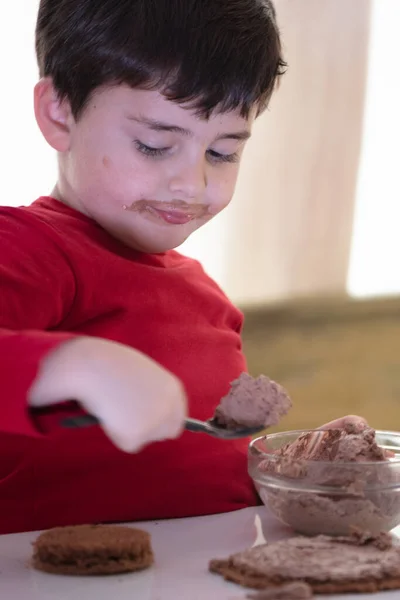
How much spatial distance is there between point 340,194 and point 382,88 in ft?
0.91

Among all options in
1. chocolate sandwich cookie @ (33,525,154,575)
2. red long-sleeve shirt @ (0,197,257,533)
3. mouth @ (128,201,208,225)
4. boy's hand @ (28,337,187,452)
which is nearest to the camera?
boy's hand @ (28,337,187,452)

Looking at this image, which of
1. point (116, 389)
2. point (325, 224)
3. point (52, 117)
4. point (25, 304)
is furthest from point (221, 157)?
point (325, 224)

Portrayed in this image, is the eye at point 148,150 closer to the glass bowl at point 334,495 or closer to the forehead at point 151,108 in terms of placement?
the forehead at point 151,108

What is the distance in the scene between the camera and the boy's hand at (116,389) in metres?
0.63

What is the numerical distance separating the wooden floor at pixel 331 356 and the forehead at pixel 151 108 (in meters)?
1.14

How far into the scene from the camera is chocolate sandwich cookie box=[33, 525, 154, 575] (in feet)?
2.45

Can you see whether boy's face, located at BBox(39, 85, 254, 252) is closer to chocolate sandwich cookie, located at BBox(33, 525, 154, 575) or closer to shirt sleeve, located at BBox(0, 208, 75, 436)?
shirt sleeve, located at BBox(0, 208, 75, 436)

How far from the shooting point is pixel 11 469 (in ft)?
3.27

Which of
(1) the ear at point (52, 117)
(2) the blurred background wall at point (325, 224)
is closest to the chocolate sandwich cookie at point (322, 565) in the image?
(1) the ear at point (52, 117)

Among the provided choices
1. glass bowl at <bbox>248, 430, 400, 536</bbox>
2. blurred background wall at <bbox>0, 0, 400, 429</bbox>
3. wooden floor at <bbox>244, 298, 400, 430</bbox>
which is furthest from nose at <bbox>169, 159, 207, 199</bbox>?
wooden floor at <bbox>244, 298, 400, 430</bbox>

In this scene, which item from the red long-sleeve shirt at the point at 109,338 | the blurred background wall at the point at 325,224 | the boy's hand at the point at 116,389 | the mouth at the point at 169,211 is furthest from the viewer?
the blurred background wall at the point at 325,224

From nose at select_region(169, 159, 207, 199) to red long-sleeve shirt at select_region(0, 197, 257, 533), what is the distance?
0.11 m

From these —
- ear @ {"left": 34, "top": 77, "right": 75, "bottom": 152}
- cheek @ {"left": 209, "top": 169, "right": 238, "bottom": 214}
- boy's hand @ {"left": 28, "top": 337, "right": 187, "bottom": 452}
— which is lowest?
boy's hand @ {"left": 28, "top": 337, "right": 187, "bottom": 452}

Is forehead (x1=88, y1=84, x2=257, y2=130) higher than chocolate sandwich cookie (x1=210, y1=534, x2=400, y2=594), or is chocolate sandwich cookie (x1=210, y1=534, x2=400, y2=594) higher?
forehead (x1=88, y1=84, x2=257, y2=130)
